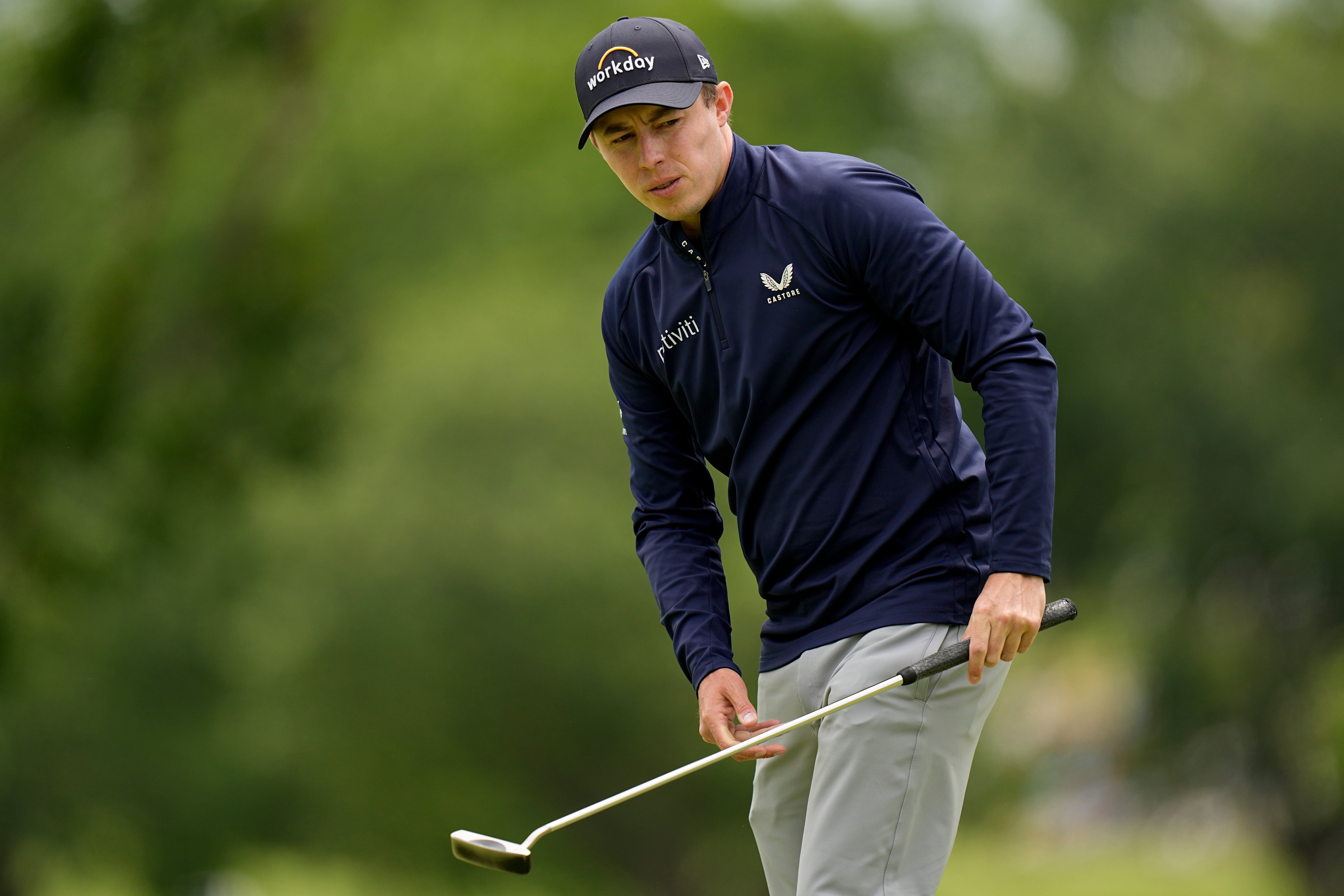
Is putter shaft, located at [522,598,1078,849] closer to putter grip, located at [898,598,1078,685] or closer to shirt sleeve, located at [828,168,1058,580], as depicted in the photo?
putter grip, located at [898,598,1078,685]

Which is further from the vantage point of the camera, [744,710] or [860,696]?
[744,710]

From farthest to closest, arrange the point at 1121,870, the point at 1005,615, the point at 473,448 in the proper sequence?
the point at 1121,870 < the point at 473,448 < the point at 1005,615

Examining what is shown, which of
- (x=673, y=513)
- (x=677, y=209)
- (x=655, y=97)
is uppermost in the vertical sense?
(x=655, y=97)

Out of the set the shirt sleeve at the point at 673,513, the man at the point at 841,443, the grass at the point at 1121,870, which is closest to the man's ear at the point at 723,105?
the man at the point at 841,443

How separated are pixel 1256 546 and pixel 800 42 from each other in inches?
451

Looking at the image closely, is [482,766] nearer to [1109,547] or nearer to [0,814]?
[0,814]

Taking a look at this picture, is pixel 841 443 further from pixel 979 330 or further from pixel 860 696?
pixel 860 696

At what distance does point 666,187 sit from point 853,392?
553 millimetres

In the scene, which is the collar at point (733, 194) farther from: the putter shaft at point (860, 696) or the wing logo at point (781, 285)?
the putter shaft at point (860, 696)

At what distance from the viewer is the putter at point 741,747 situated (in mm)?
2682

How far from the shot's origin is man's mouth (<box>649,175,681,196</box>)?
2902 millimetres

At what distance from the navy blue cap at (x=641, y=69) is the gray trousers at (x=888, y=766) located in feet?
3.69

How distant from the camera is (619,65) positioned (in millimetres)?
2861

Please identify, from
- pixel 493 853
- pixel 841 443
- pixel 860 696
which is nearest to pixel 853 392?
pixel 841 443
